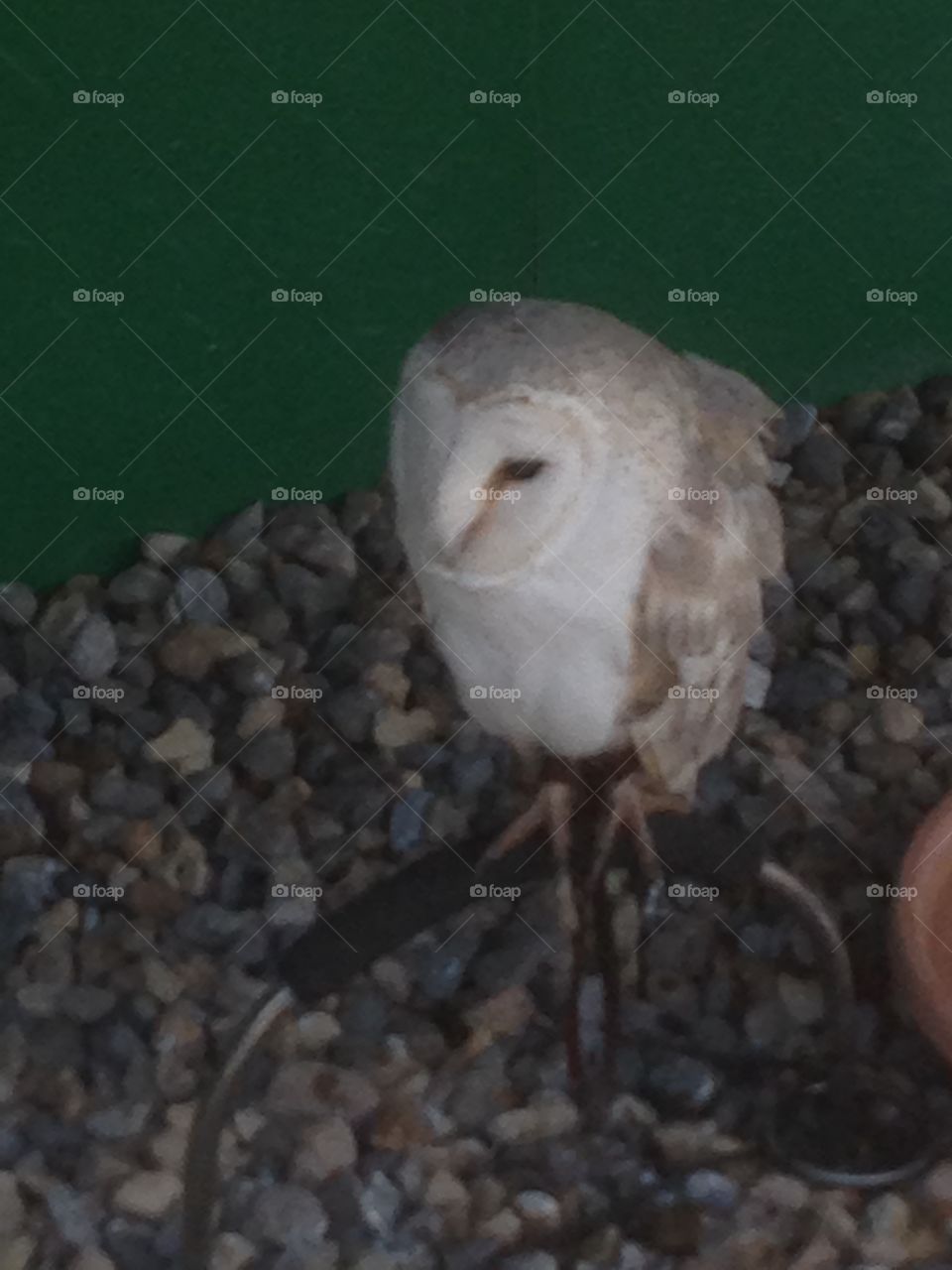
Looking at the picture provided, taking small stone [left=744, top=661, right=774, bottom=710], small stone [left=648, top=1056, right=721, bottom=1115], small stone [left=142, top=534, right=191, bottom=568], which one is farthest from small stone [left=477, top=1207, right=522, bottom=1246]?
small stone [left=142, top=534, right=191, bottom=568]

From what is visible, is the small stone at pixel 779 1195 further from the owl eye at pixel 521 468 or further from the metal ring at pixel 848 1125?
the owl eye at pixel 521 468

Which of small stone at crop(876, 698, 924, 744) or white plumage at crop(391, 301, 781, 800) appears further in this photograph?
small stone at crop(876, 698, 924, 744)

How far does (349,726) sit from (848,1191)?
385 mm

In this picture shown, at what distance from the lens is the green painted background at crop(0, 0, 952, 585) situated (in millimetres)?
785

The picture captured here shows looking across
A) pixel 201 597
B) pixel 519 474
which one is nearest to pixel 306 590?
pixel 201 597

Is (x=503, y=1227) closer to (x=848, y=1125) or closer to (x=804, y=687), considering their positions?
(x=848, y=1125)

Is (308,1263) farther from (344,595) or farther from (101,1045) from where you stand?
(344,595)

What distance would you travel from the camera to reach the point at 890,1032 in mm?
831

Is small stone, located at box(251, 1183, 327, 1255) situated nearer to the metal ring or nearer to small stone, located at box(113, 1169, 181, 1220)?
small stone, located at box(113, 1169, 181, 1220)

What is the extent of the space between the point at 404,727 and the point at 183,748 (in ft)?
0.44

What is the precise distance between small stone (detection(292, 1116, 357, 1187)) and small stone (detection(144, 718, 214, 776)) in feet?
0.72

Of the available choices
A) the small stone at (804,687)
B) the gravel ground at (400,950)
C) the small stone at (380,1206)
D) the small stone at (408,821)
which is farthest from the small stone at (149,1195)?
the small stone at (804,687)

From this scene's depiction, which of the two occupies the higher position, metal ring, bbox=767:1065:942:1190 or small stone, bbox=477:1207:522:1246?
metal ring, bbox=767:1065:942:1190

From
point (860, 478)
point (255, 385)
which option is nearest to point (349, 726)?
point (255, 385)
